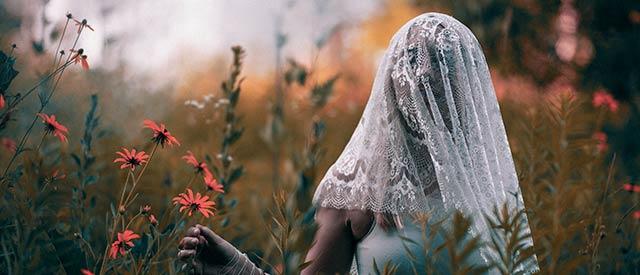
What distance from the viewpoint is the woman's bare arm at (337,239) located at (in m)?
2.11

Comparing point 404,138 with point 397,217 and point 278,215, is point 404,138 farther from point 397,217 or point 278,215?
point 278,215

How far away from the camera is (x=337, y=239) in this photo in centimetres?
213

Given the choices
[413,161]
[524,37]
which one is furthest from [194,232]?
[524,37]

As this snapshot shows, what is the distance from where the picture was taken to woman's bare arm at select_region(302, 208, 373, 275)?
6.91ft

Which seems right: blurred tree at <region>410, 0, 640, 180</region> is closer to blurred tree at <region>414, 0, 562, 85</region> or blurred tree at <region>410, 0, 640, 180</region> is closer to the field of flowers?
blurred tree at <region>414, 0, 562, 85</region>

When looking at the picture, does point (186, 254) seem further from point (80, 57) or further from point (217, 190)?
point (80, 57)

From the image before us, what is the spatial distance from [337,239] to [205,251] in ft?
1.46

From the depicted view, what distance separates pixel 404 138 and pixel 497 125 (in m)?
0.30

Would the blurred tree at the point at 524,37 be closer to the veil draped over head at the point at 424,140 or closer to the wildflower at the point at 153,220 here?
the veil draped over head at the point at 424,140

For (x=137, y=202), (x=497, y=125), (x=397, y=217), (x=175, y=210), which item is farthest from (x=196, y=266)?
(x=137, y=202)

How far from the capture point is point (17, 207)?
1723mm

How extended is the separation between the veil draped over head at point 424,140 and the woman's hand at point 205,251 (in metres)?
0.40

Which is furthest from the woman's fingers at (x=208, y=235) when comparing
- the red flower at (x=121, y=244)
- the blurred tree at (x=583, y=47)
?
the blurred tree at (x=583, y=47)

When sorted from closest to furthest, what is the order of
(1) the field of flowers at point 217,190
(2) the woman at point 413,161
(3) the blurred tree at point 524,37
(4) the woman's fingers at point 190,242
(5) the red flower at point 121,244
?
(1) the field of flowers at point 217,190
(5) the red flower at point 121,244
(4) the woman's fingers at point 190,242
(2) the woman at point 413,161
(3) the blurred tree at point 524,37
